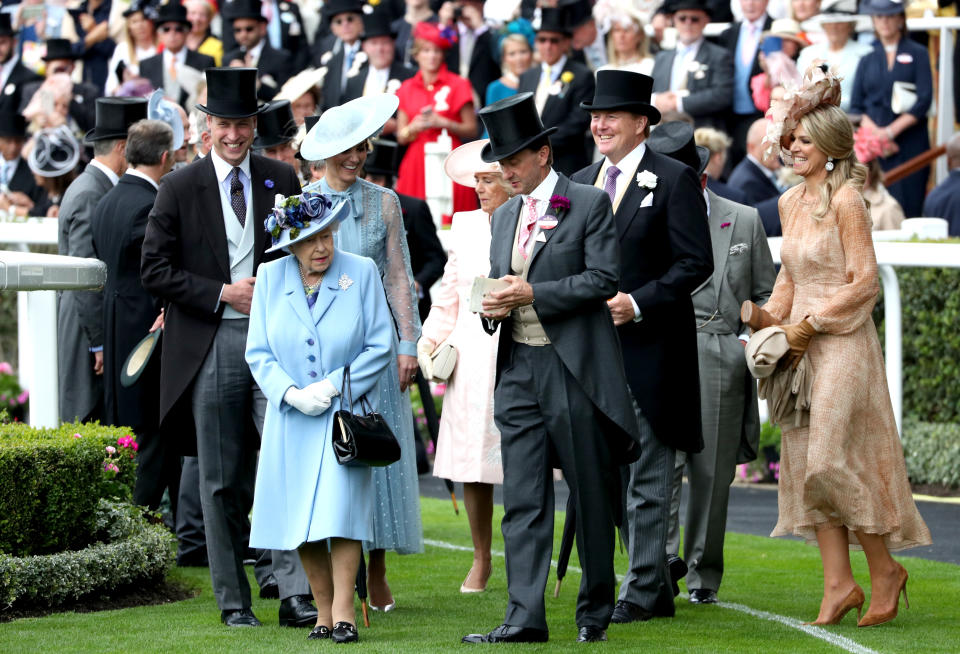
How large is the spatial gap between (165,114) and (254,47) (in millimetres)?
7516

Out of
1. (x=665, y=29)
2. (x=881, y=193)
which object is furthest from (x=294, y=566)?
(x=665, y=29)

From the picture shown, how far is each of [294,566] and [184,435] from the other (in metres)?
0.82

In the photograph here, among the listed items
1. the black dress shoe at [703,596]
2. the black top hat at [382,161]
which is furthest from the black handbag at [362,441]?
the black top hat at [382,161]

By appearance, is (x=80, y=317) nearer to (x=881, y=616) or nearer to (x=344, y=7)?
(x=881, y=616)

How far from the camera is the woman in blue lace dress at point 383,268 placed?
7410 millimetres

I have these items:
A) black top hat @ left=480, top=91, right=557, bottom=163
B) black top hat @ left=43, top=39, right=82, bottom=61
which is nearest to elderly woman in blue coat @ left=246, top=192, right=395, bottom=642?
black top hat @ left=480, top=91, right=557, bottom=163

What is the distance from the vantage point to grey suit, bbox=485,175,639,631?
6.66 meters

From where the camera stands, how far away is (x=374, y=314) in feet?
22.7

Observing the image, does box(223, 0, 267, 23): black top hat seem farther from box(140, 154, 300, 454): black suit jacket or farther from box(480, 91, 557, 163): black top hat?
box(480, 91, 557, 163): black top hat

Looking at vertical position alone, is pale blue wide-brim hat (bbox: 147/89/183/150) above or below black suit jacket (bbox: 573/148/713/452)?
above

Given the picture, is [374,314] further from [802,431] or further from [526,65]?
[526,65]

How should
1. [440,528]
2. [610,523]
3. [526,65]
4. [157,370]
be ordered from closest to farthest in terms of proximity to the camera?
[610,523] < [157,370] < [440,528] < [526,65]

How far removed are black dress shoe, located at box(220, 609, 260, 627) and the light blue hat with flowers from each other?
1606mm

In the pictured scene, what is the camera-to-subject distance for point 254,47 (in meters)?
16.9
